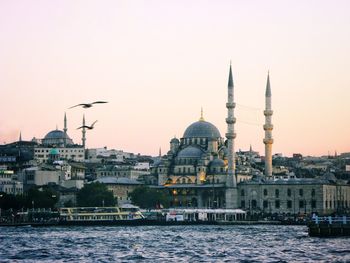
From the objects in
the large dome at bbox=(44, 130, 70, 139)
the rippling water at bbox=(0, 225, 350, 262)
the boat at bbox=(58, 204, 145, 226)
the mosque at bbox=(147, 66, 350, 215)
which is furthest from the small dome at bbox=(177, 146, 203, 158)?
the rippling water at bbox=(0, 225, 350, 262)

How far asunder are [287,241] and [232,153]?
187 ft

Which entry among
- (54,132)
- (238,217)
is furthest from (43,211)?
(54,132)

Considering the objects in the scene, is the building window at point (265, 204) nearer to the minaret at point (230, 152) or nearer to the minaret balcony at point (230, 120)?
the minaret at point (230, 152)

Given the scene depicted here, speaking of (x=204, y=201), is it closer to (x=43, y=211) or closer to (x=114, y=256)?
(x=43, y=211)

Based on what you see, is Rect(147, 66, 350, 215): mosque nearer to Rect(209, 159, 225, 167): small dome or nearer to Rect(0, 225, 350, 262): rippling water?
Rect(209, 159, 225, 167): small dome

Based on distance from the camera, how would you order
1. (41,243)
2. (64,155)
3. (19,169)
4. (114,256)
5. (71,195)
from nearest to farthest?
(114,256) → (41,243) → (71,195) → (19,169) → (64,155)

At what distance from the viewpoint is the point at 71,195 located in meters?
124

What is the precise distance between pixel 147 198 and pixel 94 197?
9041mm

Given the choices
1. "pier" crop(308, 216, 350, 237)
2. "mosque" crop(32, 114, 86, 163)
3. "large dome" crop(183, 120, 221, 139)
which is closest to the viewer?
"pier" crop(308, 216, 350, 237)

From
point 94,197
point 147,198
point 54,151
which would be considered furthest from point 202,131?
point 94,197

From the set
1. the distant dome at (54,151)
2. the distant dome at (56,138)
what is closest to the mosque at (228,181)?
the distant dome at (54,151)

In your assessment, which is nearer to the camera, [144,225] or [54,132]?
[144,225]

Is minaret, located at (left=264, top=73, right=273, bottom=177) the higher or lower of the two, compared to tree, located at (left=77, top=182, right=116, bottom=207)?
higher

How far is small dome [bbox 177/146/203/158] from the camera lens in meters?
134
